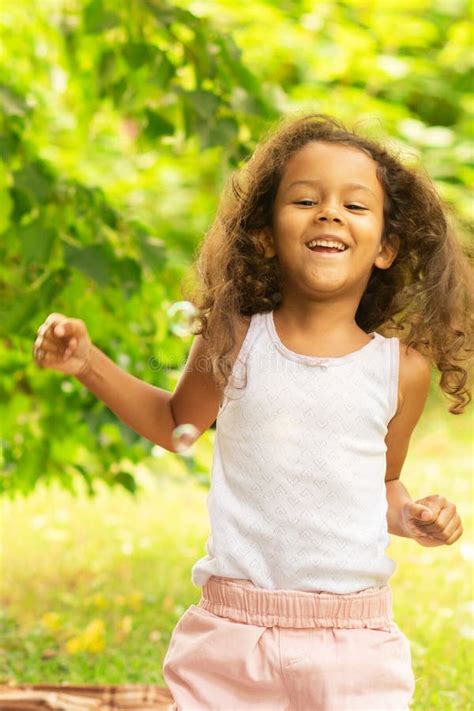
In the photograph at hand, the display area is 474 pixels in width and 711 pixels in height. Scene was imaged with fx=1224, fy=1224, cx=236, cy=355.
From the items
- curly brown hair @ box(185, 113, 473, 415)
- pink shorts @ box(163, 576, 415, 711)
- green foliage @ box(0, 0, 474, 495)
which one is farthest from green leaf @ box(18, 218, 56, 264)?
pink shorts @ box(163, 576, 415, 711)

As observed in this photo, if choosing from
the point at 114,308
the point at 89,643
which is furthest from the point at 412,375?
the point at 89,643

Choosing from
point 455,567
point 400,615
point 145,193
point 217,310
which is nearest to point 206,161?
point 145,193

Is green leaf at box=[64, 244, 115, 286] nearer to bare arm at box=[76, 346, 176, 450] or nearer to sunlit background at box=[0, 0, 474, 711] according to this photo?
sunlit background at box=[0, 0, 474, 711]

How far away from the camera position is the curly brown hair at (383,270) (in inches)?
81.0

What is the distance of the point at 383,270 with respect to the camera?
218 cm

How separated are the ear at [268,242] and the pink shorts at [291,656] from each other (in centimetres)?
57

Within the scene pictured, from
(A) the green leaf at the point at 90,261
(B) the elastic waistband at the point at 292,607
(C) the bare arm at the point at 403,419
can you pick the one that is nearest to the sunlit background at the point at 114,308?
(A) the green leaf at the point at 90,261

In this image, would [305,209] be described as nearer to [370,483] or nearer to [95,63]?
[370,483]

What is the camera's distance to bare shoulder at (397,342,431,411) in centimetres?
197

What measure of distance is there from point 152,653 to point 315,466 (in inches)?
72.1

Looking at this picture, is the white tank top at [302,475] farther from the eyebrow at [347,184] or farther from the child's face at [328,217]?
the eyebrow at [347,184]

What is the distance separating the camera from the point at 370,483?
190 centimetres

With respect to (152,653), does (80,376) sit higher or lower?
higher

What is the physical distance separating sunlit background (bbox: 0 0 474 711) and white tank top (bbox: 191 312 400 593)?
0.32 meters
